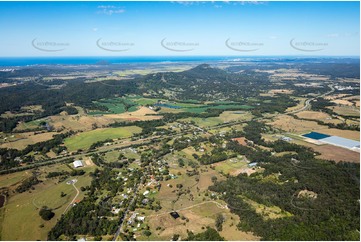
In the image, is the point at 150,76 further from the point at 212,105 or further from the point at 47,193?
the point at 47,193

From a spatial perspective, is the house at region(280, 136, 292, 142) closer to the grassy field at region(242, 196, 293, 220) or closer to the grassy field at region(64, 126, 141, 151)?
the grassy field at region(242, 196, 293, 220)

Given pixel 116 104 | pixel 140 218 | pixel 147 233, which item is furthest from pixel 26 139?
pixel 147 233

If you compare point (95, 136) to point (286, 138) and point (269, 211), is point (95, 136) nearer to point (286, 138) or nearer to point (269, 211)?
point (286, 138)

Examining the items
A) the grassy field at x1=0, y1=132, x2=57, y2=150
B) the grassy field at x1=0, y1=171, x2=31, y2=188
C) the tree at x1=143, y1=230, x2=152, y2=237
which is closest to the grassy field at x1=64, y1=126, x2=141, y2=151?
the grassy field at x1=0, y1=132, x2=57, y2=150

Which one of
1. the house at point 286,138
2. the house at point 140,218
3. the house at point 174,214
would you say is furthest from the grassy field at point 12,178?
the house at point 286,138

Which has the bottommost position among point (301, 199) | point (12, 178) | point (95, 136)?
point (95, 136)

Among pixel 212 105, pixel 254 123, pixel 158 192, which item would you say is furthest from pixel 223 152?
pixel 212 105

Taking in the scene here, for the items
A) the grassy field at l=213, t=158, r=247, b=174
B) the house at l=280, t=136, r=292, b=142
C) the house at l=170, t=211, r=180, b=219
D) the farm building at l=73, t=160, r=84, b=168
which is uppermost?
the farm building at l=73, t=160, r=84, b=168

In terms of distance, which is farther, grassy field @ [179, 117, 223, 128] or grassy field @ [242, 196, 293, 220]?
grassy field @ [179, 117, 223, 128]

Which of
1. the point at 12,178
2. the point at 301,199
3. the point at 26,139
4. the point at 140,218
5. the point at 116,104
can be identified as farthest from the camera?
the point at 116,104
